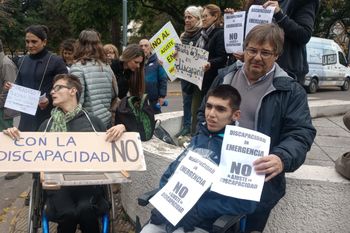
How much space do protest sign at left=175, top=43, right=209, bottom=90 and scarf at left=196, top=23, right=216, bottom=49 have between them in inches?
5.6

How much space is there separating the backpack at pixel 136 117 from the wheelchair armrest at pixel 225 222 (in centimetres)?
178

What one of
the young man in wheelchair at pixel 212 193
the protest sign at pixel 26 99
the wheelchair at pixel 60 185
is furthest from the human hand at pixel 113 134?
the protest sign at pixel 26 99

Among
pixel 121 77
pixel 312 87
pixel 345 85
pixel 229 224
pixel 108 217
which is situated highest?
pixel 121 77

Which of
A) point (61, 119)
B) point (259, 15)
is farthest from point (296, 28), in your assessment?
point (61, 119)

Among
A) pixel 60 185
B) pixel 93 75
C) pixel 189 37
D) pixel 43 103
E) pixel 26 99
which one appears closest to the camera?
pixel 60 185

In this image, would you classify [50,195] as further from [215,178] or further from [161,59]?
[161,59]

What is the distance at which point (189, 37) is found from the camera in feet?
17.8

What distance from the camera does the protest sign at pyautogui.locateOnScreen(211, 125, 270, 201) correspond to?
243 cm

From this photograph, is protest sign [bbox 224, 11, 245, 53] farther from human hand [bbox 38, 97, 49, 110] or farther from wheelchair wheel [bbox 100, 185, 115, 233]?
human hand [bbox 38, 97, 49, 110]

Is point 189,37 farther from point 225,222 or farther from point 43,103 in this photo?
point 225,222

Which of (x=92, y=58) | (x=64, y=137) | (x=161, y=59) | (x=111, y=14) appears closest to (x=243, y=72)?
(x=64, y=137)

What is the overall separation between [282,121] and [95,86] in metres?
2.18

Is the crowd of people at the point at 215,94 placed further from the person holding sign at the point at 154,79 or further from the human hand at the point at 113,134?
the person holding sign at the point at 154,79

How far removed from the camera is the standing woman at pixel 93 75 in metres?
4.33
